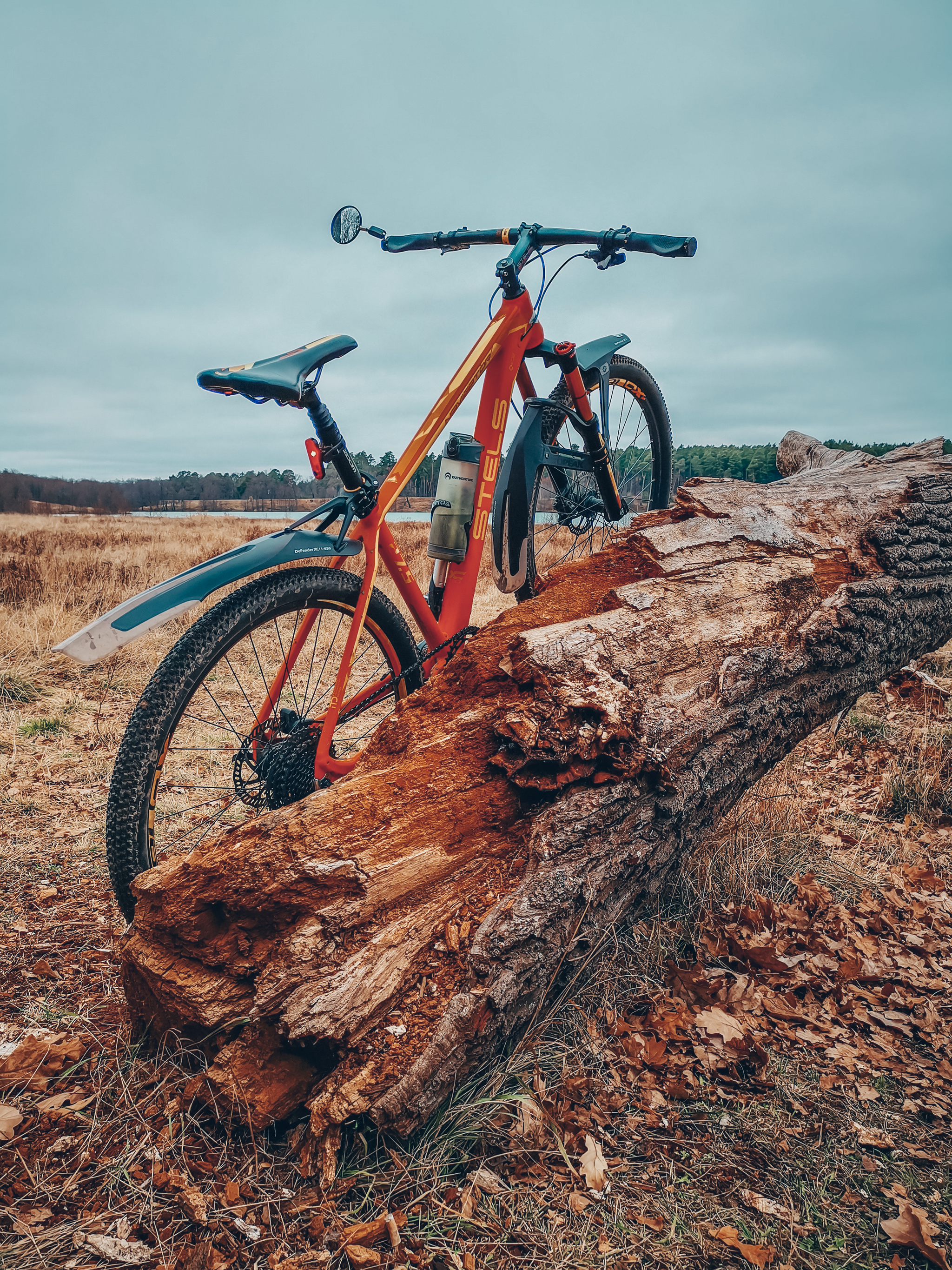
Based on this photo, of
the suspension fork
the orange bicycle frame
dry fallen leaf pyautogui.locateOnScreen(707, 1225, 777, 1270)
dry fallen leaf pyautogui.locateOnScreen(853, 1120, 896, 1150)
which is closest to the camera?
dry fallen leaf pyautogui.locateOnScreen(707, 1225, 777, 1270)

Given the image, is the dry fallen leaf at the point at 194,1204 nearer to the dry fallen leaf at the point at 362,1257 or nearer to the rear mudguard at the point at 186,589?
the dry fallen leaf at the point at 362,1257

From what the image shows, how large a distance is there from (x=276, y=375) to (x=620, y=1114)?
7.25 feet

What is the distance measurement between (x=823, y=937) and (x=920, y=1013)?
0.34 m

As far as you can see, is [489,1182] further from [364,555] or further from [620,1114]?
[364,555]

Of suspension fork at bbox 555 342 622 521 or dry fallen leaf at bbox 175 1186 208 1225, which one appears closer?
dry fallen leaf at bbox 175 1186 208 1225

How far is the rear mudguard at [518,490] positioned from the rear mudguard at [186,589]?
0.99m

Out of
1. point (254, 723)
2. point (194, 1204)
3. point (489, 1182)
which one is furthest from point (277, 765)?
point (489, 1182)

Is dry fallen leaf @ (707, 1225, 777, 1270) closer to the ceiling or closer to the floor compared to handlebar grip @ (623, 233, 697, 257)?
closer to the floor

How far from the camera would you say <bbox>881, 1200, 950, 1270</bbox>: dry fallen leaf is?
1.43 meters

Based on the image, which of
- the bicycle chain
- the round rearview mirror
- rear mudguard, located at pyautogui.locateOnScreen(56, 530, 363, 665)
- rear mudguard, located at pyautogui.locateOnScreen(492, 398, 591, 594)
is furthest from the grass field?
the round rearview mirror

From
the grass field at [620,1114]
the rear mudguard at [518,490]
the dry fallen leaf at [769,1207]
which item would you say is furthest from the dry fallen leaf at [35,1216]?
the rear mudguard at [518,490]

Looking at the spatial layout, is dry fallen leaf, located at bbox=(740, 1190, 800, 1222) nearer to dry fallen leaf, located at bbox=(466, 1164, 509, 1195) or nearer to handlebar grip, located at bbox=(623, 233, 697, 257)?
dry fallen leaf, located at bbox=(466, 1164, 509, 1195)

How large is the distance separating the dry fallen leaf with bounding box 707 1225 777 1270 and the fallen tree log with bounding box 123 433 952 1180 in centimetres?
58

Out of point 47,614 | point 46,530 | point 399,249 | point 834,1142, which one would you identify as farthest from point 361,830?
point 46,530
